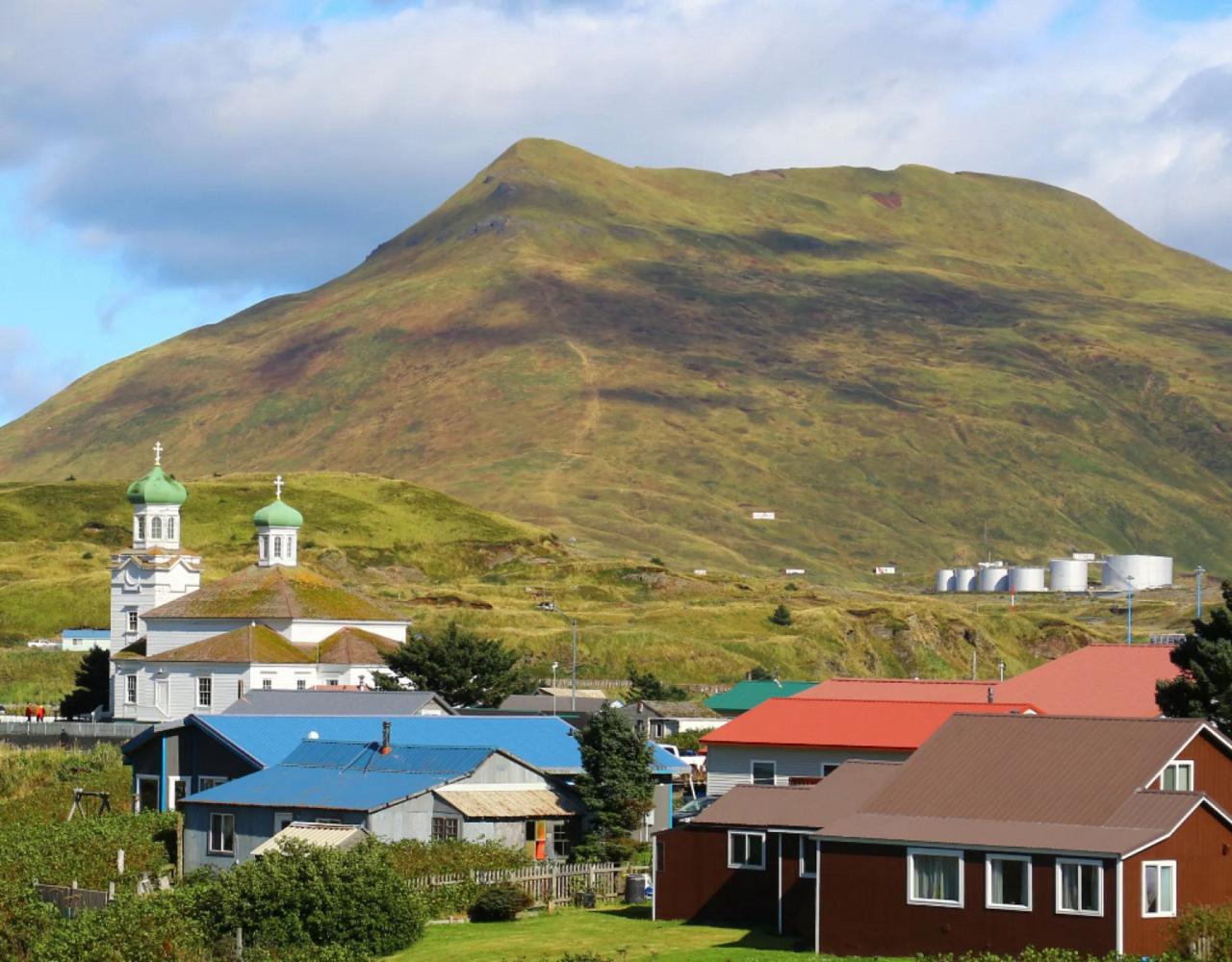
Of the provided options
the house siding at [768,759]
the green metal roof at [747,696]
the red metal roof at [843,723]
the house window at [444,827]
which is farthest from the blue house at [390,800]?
the green metal roof at [747,696]

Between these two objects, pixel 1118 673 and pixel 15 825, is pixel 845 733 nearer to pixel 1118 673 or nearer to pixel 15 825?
pixel 1118 673

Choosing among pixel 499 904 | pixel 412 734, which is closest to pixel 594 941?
pixel 499 904

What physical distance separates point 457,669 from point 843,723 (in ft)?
108

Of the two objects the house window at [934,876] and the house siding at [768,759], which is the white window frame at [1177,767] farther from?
the house siding at [768,759]

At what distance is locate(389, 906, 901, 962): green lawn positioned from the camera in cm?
3712

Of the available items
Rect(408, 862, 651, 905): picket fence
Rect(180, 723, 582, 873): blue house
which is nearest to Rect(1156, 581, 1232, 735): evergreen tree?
Rect(408, 862, 651, 905): picket fence

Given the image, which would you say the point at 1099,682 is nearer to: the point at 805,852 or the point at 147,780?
the point at 805,852

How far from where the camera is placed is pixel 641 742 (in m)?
54.7

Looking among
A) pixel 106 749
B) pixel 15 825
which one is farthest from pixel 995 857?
pixel 106 749

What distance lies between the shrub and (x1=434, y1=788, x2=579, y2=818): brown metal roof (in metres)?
5.38

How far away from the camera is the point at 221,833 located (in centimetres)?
5128

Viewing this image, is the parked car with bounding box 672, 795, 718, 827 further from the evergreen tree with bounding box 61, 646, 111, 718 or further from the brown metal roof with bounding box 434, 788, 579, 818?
the evergreen tree with bounding box 61, 646, 111, 718

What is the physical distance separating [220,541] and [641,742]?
427 feet

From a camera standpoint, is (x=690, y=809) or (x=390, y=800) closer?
(x=390, y=800)
